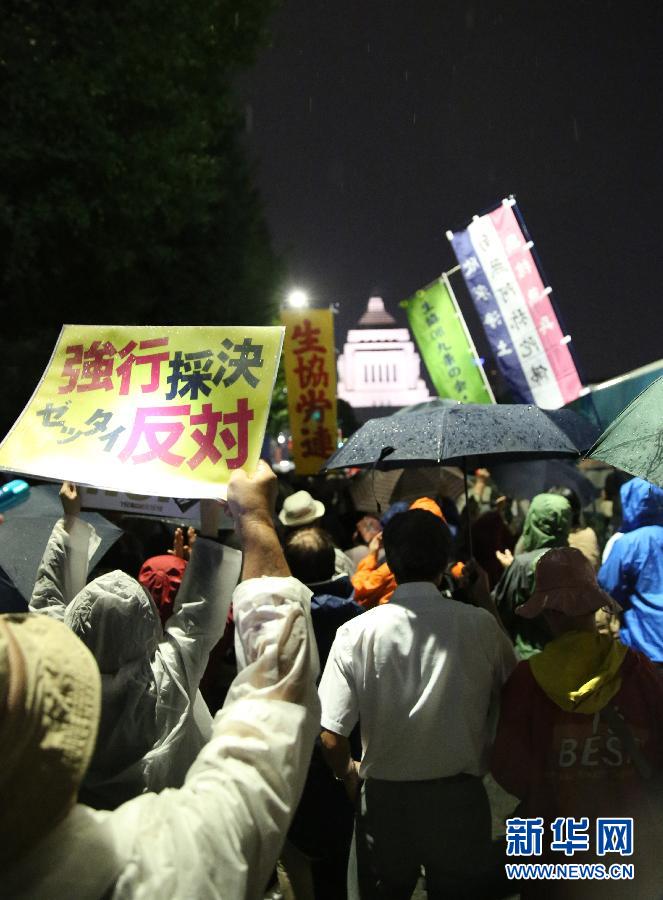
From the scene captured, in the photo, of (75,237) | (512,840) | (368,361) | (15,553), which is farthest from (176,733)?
(368,361)

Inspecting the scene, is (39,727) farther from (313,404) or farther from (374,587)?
(313,404)

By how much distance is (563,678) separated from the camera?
2.67 meters

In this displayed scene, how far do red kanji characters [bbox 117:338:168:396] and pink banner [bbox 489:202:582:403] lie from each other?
7.02 meters

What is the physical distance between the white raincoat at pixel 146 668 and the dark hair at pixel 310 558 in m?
0.98

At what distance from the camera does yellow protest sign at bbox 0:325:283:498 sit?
2.36 m

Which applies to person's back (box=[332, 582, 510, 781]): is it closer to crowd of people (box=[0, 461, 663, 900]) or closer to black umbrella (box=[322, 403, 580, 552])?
crowd of people (box=[0, 461, 663, 900])

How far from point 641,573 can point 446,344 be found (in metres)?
6.80

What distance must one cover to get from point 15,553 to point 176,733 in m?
2.13

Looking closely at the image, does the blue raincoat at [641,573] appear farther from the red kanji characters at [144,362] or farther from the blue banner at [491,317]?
the blue banner at [491,317]

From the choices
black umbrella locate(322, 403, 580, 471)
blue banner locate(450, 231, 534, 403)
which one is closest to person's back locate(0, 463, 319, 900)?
black umbrella locate(322, 403, 580, 471)

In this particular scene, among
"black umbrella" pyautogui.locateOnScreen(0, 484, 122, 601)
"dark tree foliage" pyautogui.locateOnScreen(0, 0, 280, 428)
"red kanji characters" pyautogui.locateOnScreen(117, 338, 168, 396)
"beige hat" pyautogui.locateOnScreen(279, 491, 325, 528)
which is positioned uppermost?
"dark tree foliage" pyautogui.locateOnScreen(0, 0, 280, 428)

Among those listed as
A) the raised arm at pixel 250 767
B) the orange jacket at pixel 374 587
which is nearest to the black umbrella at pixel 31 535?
the orange jacket at pixel 374 587

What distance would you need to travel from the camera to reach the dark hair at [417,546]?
3119mm

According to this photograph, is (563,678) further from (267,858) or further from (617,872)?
(267,858)
